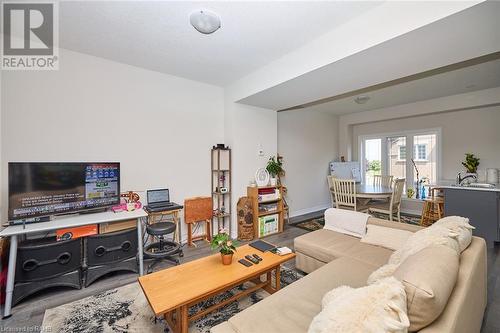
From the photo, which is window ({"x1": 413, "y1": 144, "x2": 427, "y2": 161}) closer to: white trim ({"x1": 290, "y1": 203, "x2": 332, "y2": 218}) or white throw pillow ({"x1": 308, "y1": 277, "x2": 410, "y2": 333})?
white trim ({"x1": 290, "y1": 203, "x2": 332, "y2": 218})

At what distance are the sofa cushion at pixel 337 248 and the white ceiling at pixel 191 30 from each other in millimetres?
2183

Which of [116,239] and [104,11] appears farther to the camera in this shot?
[116,239]

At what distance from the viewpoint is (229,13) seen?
77.1 inches

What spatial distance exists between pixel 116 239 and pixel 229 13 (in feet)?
8.53

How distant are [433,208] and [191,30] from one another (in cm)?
481

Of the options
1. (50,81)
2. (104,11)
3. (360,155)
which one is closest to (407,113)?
(360,155)

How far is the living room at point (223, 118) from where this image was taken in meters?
1.71

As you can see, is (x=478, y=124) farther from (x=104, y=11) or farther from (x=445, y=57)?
(x=104, y=11)

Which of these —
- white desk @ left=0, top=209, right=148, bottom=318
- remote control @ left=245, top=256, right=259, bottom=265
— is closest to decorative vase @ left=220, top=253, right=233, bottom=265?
remote control @ left=245, top=256, right=259, bottom=265

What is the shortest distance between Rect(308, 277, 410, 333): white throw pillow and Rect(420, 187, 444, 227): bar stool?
3.94 m

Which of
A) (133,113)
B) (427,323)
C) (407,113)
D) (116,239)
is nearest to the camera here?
(427,323)

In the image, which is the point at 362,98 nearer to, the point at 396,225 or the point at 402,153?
the point at 402,153

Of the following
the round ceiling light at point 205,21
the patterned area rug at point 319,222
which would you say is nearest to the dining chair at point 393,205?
the patterned area rug at point 319,222

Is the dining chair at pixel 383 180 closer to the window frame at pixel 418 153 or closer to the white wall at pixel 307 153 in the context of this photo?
the window frame at pixel 418 153
